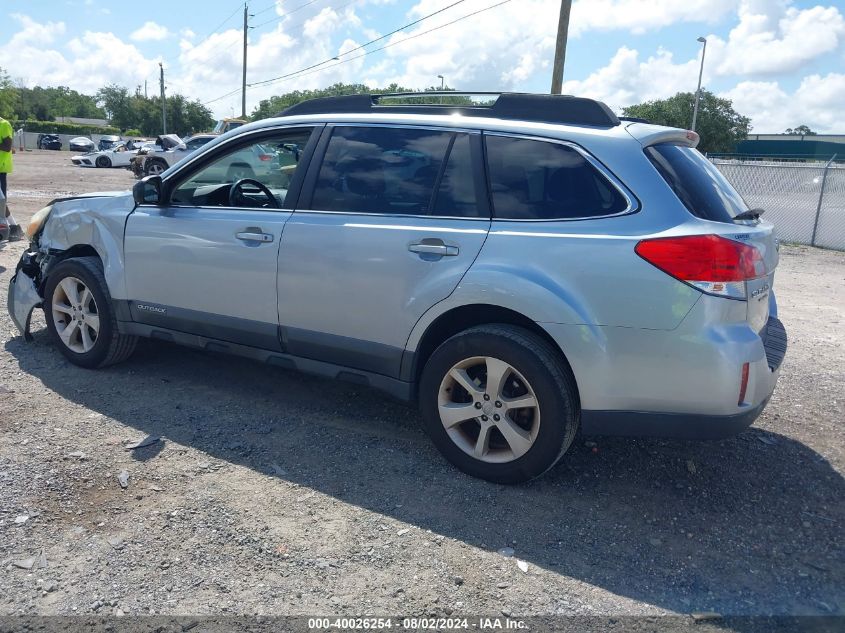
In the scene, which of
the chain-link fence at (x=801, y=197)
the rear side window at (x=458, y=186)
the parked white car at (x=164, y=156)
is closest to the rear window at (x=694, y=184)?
the rear side window at (x=458, y=186)

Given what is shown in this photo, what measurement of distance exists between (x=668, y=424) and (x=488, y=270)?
1.11m

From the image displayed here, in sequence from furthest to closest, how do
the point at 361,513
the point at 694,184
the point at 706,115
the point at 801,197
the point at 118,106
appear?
the point at 118,106
the point at 706,115
the point at 801,197
the point at 694,184
the point at 361,513

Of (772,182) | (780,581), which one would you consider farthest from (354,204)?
(772,182)

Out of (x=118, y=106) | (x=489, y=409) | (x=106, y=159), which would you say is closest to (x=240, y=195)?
(x=489, y=409)

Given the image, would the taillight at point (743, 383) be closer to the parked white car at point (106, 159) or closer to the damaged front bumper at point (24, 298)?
the damaged front bumper at point (24, 298)

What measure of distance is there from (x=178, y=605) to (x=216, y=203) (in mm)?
2909

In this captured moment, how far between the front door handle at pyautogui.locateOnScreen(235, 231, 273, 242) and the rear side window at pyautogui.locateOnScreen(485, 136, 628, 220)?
4.54 feet

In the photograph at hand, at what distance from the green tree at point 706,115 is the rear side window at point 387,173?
5707cm

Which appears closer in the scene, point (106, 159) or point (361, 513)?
point (361, 513)

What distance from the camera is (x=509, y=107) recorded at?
3.96 meters

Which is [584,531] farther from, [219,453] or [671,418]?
[219,453]

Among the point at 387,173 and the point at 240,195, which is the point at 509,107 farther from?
the point at 240,195

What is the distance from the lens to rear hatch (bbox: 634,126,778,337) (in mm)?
3266

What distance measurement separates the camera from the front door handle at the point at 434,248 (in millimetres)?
3752
